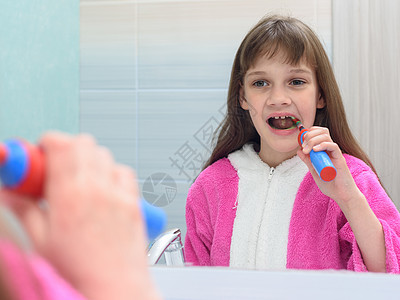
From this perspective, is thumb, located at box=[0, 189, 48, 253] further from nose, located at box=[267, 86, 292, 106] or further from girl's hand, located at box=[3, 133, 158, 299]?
nose, located at box=[267, 86, 292, 106]

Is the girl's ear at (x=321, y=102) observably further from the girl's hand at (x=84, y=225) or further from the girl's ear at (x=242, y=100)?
the girl's hand at (x=84, y=225)

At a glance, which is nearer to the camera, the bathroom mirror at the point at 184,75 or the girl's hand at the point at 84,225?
the girl's hand at the point at 84,225

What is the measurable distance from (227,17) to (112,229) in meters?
0.52

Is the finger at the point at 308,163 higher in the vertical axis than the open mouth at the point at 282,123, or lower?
lower

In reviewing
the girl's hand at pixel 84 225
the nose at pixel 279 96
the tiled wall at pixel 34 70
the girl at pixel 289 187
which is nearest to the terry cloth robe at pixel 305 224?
the girl at pixel 289 187

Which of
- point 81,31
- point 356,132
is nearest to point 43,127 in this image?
point 81,31

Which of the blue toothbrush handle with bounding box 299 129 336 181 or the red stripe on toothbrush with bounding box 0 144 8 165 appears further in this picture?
the blue toothbrush handle with bounding box 299 129 336 181

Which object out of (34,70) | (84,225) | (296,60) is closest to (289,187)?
(296,60)

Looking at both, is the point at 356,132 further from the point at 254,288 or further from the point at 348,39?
the point at 254,288

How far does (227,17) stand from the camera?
0.65 meters

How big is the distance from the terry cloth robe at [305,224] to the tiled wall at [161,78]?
0.11ft

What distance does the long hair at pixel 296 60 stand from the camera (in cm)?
61

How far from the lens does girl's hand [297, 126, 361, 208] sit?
58 cm

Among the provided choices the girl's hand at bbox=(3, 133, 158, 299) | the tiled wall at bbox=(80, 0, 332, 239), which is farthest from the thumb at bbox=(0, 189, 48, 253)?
the tiled wall at bbox=(80, 0, 332, 239)
